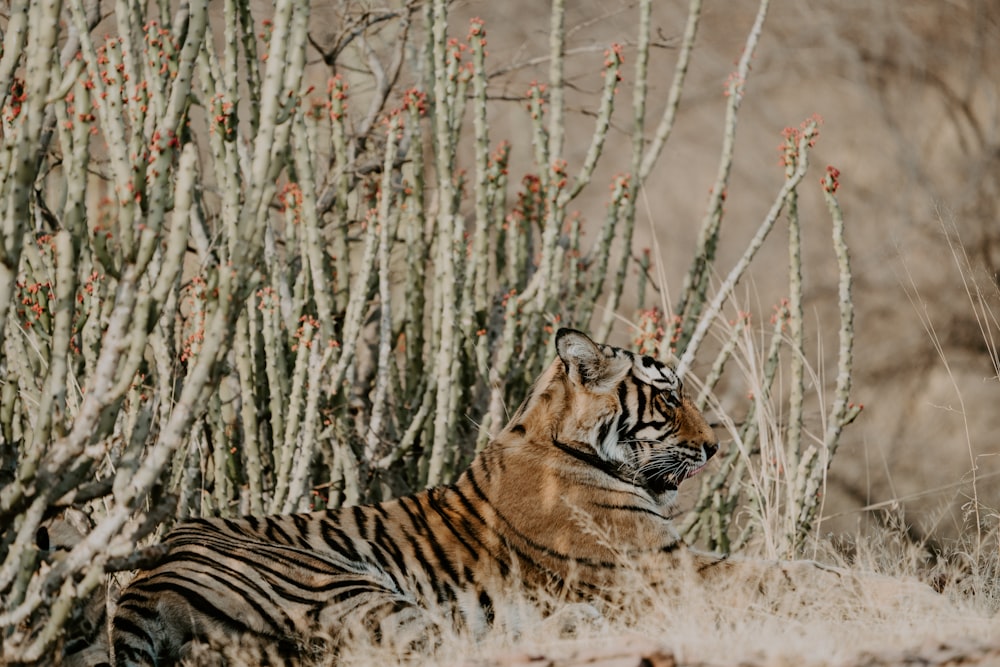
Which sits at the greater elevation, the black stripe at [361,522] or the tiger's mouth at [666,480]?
the tiger's mouth at [666,480]

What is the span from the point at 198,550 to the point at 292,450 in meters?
1.49

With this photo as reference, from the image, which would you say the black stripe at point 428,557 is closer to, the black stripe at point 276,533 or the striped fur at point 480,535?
the striped fur at point 480,535

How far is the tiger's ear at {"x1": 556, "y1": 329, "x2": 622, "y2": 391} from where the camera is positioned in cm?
437

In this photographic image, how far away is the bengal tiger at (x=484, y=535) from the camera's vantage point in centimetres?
355

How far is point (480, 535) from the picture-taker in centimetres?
424

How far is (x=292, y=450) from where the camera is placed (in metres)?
5.18

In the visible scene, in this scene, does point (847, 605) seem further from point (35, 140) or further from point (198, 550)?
point (35, 140)

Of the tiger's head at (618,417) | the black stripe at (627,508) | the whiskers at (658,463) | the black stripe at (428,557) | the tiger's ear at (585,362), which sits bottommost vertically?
the black stripe at (428,557)

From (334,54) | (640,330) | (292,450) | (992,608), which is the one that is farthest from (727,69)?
(992,608)

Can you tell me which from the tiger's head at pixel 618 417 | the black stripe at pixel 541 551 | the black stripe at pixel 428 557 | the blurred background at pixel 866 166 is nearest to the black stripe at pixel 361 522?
the black stripe at pixel 428 557

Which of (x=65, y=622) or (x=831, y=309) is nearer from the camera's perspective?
(x=65, y=622)

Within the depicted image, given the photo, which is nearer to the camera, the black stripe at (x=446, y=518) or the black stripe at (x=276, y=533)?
the black stripe at (x=276, y=533)

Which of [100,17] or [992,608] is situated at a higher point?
[100,17]

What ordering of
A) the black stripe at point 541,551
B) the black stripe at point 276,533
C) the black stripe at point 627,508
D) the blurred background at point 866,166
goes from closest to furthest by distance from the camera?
the black stripe at point 276,533 → the black stripe at point 541,551 → the black stripe at point 627,508 → the blurred background at point 866,166
